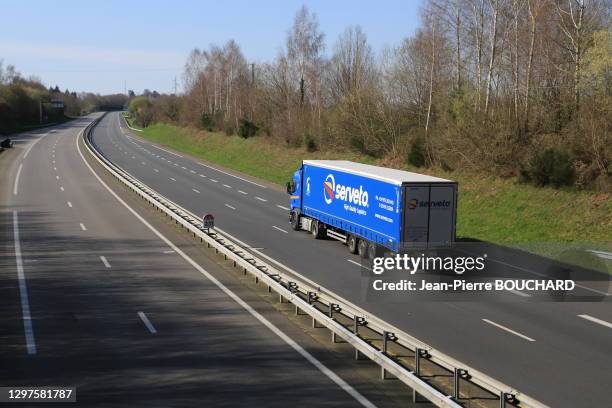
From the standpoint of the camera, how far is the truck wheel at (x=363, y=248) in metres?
26.0

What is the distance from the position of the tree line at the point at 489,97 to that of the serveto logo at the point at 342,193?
11.4 meters

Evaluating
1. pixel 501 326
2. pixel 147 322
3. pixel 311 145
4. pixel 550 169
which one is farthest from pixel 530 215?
pixel 311 145

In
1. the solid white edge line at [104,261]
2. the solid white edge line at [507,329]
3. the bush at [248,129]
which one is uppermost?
the bush at [248,129]

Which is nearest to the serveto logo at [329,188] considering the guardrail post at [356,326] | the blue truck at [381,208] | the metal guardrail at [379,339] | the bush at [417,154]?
the blue truck at [381,208]

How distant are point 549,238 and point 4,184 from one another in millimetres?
37645

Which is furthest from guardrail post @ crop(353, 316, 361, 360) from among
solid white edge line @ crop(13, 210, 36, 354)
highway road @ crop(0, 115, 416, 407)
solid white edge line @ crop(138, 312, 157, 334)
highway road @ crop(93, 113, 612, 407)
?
solid white edge line @ crop(13, 210, 36, 354)

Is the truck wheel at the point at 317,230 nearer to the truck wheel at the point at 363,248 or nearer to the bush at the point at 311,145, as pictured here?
the truck wheel at the point at 363,248

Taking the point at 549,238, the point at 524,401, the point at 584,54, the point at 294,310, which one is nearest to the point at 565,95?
the point at 584,54

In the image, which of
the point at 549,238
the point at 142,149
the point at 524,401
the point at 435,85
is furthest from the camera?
the point at 142,149

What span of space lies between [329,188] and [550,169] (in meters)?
11.6

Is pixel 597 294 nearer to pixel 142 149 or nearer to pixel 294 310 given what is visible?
pixel 294 310

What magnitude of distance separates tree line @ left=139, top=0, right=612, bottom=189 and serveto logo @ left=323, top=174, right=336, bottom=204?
11342 mm

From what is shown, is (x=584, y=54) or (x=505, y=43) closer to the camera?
(x=584, y=54)

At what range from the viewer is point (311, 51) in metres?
73.7
